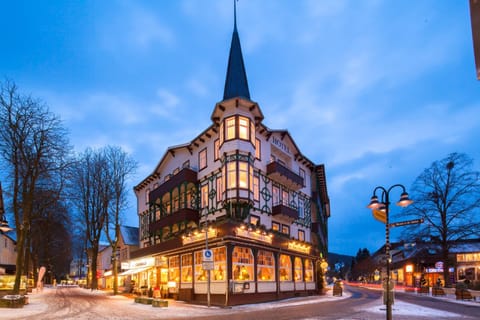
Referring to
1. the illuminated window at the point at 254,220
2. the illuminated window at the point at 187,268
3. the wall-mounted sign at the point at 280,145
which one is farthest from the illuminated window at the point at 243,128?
the illuminated window at the point at 187,268

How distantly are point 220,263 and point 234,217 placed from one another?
370 centimetres

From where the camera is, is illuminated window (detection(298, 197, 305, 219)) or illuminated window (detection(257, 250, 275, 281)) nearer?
illuminated window (detection(257, 250, 275, 281))

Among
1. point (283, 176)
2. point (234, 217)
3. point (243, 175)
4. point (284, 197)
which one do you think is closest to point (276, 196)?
point (284, 197)

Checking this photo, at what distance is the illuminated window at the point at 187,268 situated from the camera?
33469 mm

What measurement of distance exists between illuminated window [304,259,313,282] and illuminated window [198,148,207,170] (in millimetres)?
14298

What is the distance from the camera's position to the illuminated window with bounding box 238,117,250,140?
33.2 meters

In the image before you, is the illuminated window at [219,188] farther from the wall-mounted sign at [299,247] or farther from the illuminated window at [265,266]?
the wall-mounted sign at [299,247]

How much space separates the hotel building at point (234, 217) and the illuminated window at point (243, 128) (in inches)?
3.2

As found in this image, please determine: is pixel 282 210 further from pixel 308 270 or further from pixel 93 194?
pixel 93 194

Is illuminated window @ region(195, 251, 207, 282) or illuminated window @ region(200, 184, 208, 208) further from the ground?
illuminated window @ region(200, 184, 208, 208)

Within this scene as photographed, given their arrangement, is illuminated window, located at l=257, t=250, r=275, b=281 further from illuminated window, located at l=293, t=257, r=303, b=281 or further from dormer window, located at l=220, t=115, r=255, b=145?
dormer window, located at l=220, t=115, r=255, b=145

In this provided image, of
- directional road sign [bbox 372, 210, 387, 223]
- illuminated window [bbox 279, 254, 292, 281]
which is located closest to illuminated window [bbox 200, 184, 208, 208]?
illuminated window [bbox 279, 254, 292, 281]

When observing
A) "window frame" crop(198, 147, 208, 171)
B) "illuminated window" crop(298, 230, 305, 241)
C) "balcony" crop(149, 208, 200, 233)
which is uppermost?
"window frame" crop(198, 147, 208, 171)

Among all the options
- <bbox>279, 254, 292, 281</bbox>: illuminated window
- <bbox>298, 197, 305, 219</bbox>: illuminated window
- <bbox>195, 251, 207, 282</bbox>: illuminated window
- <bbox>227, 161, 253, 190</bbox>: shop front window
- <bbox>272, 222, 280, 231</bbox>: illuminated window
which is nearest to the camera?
<bbox>195, 251, 207, 282</bbox>: illuminated window
